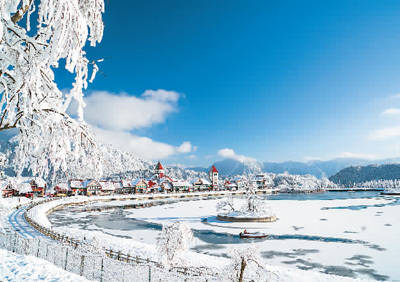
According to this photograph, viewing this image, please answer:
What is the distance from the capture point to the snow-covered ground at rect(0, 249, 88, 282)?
11.0 meters

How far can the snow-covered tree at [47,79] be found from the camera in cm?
453

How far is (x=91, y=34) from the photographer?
18.0 ft

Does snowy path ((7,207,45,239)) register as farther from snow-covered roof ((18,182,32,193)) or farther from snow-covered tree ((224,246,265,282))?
snow-covered roof ((18,182,32,193))

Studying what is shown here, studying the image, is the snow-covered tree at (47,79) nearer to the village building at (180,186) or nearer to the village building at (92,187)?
the village building at (92,187)

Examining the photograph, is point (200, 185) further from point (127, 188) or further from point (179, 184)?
point (127, 188)

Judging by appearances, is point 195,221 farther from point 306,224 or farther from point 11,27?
point 11,27

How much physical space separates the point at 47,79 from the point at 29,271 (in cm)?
1004

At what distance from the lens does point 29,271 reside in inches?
467

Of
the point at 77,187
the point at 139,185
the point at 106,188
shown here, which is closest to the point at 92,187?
the point at 106,188

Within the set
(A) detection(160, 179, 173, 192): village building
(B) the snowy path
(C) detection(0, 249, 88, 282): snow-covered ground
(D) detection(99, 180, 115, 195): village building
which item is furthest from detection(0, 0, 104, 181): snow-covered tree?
(A) detection(160, 179, 173, 192): village building

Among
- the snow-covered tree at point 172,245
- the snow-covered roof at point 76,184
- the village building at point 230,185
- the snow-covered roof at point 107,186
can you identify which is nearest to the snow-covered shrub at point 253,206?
the snow-covered tree at point 172,245

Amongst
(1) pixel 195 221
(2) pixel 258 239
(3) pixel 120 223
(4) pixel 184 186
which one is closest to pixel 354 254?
(2) pixel 258 239

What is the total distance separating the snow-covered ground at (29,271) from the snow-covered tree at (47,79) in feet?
20.8

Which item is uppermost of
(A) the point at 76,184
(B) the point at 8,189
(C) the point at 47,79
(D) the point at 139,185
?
(C) the point at 47,79
